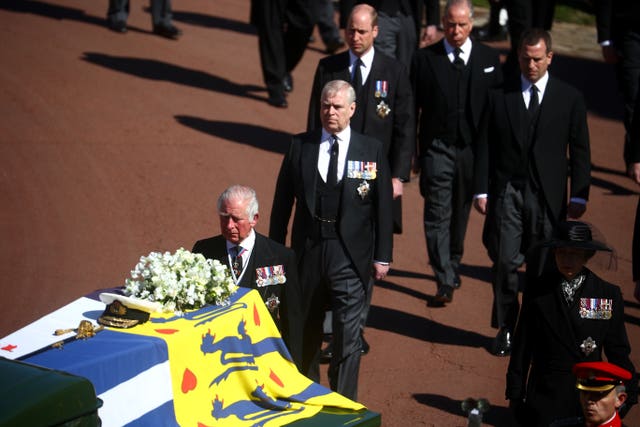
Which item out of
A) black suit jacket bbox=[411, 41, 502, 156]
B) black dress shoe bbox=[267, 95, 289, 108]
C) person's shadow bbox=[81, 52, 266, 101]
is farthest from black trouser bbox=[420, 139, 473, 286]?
person's shadow bbox=[81, 52, 266, 101]

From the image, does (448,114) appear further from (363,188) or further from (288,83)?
(288,83)

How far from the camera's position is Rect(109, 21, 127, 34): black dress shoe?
1492cm

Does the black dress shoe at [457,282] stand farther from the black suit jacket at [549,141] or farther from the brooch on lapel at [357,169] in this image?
the brooch on lapel at [357,169]

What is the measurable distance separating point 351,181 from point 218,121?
5.34m

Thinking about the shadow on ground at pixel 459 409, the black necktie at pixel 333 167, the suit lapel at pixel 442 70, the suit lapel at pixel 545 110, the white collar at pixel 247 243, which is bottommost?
the shadow on ground at pixel 459 409

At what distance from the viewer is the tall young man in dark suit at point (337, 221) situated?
7.49 m

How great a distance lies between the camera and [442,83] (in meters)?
9.28

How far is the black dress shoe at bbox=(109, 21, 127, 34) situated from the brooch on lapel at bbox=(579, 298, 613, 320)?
32.0 ft

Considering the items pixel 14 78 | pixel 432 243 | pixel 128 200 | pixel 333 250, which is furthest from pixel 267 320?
pixel 14 78

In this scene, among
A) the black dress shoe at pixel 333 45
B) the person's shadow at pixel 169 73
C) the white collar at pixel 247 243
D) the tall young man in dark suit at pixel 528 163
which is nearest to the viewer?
the white collar at pixel 247 243

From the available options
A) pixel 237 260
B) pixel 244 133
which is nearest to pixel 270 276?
pixel 237 260

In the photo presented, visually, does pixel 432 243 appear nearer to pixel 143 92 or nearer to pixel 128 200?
pixel 128 200

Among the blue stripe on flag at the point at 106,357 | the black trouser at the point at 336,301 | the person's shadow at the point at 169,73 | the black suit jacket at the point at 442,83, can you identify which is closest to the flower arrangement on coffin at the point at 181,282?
the blue stripe on flag at the point at 106,357

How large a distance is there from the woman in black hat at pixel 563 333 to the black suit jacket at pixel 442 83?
2.70 meters
